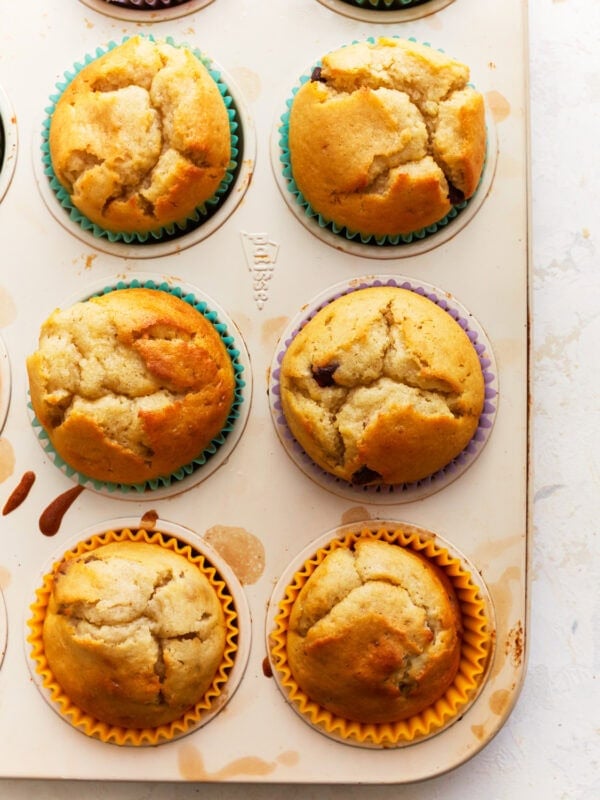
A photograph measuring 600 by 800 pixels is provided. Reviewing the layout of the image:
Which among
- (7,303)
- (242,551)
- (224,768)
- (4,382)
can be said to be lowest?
(224,768)

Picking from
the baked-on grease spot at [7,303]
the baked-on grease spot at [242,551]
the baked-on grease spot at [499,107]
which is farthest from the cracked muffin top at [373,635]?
the baked-on grease spot at [499,107]

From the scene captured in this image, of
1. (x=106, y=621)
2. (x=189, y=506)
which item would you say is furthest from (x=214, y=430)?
(x=106, y=621)

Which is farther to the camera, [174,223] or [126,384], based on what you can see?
[174,223]

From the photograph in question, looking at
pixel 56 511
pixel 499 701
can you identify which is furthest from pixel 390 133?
pixel 499 701

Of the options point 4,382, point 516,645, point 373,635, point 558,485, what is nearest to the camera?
point 373,635

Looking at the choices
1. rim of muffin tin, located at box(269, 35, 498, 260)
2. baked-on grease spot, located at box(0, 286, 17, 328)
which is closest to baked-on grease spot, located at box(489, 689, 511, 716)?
rim of muffin tin, located at box(269, 35, 498, 260)

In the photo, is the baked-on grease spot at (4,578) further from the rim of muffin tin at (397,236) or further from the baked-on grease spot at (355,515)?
the rim of muffin tin at (397,236)

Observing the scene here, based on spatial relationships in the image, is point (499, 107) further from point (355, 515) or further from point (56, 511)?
point (56, 511)
